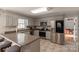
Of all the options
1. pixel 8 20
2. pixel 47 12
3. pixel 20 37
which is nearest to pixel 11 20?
pixel 8 20

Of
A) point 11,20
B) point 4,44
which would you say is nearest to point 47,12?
point 11,20

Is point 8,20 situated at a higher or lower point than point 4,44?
higher

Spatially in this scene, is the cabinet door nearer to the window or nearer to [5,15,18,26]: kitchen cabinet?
[5,15,18,26]: kitchen cabinet

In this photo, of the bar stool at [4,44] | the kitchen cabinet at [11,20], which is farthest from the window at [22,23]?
the bar stool at [4,44]

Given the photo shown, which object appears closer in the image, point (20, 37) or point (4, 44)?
point (4, 44)

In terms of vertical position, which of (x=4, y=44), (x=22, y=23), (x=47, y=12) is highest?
(x=47, y=12)

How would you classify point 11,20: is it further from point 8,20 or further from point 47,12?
point 47,12

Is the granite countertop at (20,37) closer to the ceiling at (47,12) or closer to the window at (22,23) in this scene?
the window at (22,23)

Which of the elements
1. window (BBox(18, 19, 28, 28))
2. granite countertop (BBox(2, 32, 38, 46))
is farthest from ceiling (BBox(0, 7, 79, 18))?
granite countertop (BBox(2, 32, 38, 46))

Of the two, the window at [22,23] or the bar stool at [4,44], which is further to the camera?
the window at [22,23]

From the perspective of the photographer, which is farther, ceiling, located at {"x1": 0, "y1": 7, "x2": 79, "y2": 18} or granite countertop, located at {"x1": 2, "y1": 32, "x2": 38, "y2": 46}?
granite countertop, located at {"x1": 2, "y1": 32, "x2": 38, "y2": 46}

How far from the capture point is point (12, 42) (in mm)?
925
